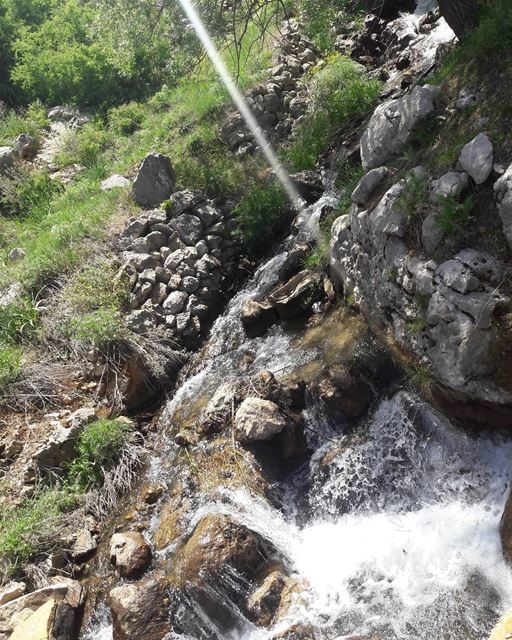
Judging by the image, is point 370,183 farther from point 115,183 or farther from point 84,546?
point 115,183

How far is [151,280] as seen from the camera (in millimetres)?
7703

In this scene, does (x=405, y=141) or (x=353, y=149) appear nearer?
(x=405, y=141)

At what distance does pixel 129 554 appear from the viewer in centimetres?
477

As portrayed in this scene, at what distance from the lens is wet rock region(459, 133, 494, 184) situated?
4.01 metres

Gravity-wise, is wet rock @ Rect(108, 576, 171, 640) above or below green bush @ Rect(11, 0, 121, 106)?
below

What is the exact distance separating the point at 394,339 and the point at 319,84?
207 inches

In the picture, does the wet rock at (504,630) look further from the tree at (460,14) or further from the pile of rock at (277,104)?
the pile of rock at (277,104)

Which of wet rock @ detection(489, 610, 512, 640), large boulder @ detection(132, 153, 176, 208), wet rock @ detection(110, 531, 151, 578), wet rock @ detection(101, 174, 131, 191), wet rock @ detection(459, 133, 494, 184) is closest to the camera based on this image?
wet rock @ detection(489, 610, 512, 640)

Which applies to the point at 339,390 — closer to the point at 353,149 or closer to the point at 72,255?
the point at 353,149

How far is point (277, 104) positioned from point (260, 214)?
3059 millimetres

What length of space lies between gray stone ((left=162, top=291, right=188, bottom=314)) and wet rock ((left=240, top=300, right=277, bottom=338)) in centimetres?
121

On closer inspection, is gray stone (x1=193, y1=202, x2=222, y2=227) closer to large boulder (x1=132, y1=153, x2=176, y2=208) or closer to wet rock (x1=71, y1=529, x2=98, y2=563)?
large boulder (x1=132, y1=153, x2=176, y2=208)

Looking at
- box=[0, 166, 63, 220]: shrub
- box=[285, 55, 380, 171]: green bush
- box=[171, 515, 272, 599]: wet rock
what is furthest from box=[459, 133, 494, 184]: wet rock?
box=[0, 166, 63, 220]: shrub

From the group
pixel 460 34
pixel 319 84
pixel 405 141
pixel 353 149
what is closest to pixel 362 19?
pixel 319 84
